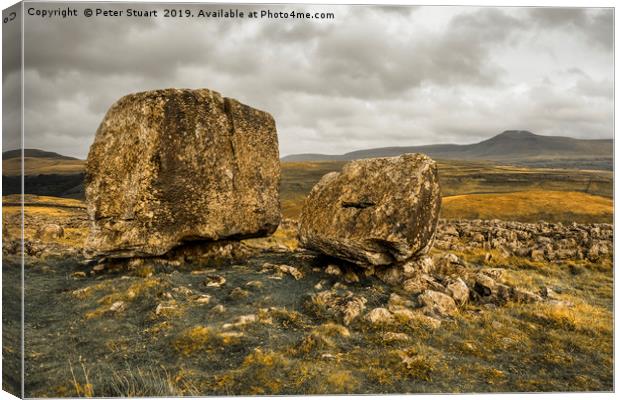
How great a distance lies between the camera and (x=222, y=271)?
11.7 m

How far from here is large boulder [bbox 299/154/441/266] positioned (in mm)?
10539

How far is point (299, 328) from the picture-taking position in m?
8.48

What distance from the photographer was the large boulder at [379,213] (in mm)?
10539

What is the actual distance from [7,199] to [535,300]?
35.7 ft

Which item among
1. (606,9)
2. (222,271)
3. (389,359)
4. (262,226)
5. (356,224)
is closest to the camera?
(389,359)

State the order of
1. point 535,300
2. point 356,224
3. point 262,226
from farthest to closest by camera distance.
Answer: point 262,226
point 356,224
point 535,300

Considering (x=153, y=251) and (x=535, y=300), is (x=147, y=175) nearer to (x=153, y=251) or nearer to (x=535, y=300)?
(x=153, y=251)

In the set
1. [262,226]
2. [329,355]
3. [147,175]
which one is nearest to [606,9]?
[329,355]

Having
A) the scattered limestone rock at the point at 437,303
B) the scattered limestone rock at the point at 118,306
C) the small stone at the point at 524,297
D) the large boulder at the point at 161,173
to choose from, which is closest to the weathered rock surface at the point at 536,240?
the small stone at the point at 524,297

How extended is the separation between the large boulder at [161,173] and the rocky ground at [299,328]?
3.00ft

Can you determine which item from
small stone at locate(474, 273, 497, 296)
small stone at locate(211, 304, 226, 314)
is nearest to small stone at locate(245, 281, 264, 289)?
small stone at locate(211, 304, 226, 314)

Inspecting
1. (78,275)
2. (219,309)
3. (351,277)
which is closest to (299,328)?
(219,309)

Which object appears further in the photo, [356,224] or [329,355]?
[356,224]

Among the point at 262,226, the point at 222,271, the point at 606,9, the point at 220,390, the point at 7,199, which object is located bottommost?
the point at 220,390
